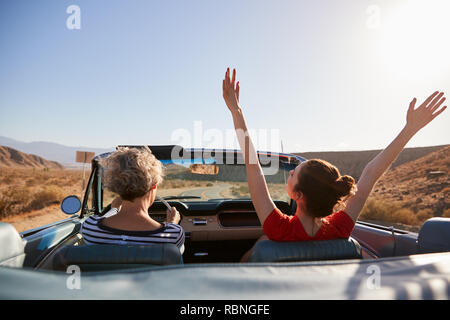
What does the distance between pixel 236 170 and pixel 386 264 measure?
2861mm

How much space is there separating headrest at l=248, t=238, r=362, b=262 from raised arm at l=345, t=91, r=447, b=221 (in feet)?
1.53

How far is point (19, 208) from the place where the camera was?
24.5 metres

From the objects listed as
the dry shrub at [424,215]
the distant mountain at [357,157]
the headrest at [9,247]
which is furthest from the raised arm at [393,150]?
the distant mountain at [357,157]

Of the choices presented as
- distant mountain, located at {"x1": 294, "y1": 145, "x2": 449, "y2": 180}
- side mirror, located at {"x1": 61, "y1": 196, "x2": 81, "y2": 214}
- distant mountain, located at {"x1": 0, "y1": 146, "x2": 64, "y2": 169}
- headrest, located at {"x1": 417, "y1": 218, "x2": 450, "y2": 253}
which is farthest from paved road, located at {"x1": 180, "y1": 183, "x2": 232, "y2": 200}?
distant mountain, located at {"x1": 0, "y1": 146, "x2": 64, "y2": 169}

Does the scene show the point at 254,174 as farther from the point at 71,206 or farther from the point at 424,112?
the point at 71,206

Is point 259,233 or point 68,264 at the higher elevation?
point 68,264

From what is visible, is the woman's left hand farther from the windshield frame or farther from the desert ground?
the desert ground

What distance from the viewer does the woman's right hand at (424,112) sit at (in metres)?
2.29

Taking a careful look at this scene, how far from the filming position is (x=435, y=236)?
80.7 inches

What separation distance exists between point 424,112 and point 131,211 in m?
2.49

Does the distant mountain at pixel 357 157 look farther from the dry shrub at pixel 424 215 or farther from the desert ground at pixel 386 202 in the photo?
the dry shrub at pixel 424 215

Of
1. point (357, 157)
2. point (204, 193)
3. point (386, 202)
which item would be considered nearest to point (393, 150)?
point (204, 193)
